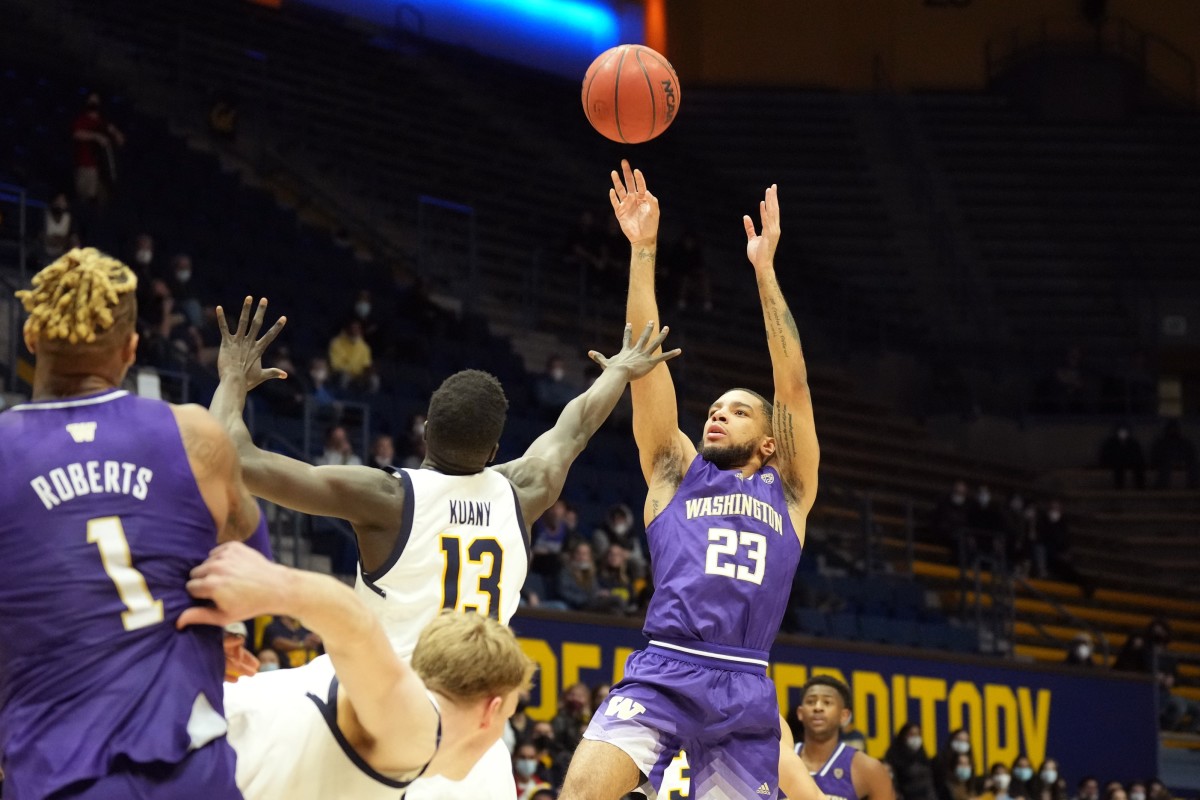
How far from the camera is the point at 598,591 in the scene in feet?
51.1

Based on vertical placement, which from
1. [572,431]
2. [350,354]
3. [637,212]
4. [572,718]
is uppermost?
[637,212]

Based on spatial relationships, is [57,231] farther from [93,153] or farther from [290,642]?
[290,642]

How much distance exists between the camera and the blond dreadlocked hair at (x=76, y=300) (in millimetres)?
3727

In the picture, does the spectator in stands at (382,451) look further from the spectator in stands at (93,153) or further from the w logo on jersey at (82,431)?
the w logo on jersey at (82,431)

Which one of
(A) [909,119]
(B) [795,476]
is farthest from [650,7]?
(B) [795,476]

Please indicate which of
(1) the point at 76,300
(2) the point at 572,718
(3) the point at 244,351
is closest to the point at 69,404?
(1) the point at 76,300

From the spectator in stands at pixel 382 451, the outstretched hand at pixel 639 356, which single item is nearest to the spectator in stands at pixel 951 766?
the spectator in stands at pixel 382 451

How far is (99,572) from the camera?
367cm

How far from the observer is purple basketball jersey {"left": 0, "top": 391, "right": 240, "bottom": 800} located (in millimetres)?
3619

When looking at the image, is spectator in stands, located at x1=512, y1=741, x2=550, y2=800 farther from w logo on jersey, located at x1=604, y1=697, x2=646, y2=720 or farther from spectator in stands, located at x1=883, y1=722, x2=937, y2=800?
w logo on jersey, located at x1=604, y1=697, x2=646, y2=720

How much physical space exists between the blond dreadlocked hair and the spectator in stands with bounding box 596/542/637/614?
1224 centimetres

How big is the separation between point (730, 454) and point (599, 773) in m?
1.50

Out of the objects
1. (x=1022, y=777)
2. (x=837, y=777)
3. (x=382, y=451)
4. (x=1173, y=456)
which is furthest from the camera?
(x=1173, y=456)

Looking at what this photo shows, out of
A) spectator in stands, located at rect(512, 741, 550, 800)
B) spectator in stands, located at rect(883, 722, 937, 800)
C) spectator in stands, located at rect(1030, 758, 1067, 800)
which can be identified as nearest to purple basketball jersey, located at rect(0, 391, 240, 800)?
spectator in stands, located at rect(512, 741, 550, 800)
